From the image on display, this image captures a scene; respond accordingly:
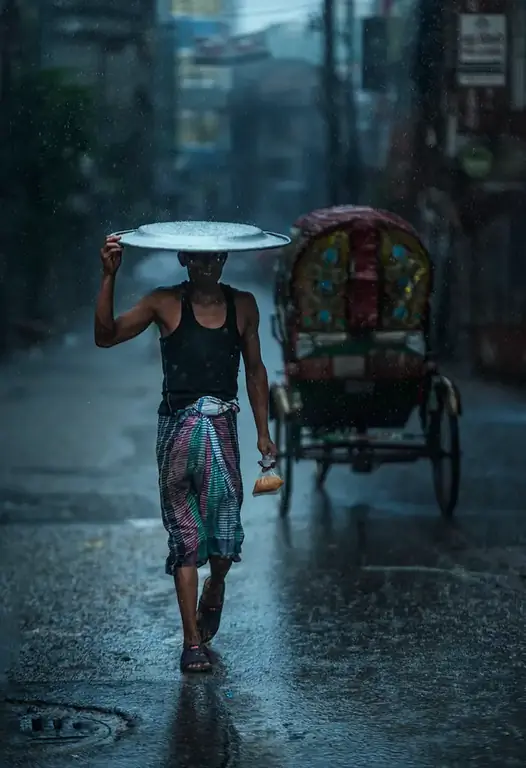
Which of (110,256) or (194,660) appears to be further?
(194,660)

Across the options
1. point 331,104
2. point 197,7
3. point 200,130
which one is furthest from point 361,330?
point 200,130

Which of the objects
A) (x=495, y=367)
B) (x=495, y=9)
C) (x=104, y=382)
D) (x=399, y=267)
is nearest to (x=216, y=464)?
(x=399, y=267)

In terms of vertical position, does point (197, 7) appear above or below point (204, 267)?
above

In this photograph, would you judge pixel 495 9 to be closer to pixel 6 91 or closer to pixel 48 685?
pixel 6 91

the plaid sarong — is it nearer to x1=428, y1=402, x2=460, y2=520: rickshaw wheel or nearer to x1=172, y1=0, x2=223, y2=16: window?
x1=428, y1=402, x2=460, y2=520: rickshaw wheel

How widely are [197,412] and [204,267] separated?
592 mm

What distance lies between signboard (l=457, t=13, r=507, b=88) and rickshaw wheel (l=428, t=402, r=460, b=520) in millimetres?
10925

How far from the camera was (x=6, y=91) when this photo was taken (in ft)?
79.8

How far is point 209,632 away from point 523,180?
54.4 feet

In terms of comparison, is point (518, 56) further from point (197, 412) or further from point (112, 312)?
point (112, 312)

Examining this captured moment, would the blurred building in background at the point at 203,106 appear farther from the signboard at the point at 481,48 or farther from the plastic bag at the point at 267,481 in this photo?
the plastic bag at the point at 267,481

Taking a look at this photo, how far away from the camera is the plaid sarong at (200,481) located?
670 centimetres

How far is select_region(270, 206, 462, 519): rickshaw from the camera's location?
1027cm

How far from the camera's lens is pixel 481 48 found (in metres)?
20.8
